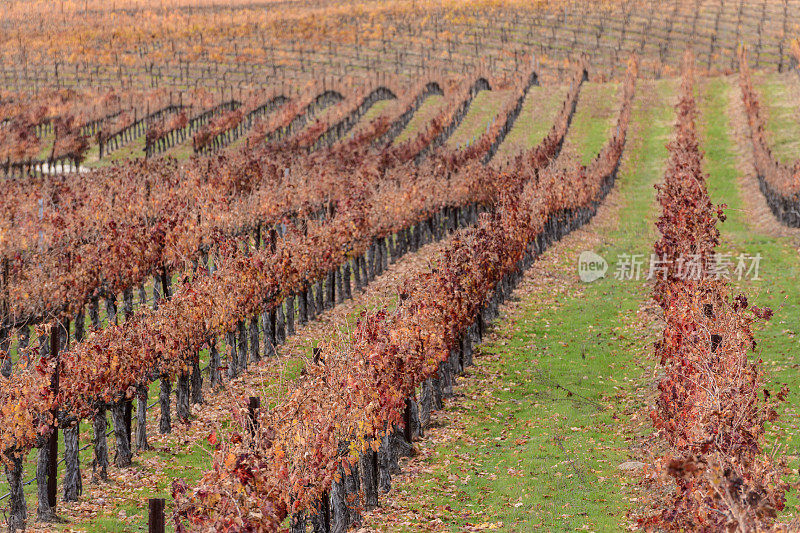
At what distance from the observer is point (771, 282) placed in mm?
35625

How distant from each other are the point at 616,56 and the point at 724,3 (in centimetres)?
4179

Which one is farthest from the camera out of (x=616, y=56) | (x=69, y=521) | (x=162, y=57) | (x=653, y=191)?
(x=162, y=57)

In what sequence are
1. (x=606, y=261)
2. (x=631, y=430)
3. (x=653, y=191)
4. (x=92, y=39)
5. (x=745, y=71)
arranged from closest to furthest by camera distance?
(x=631, y=430) → (x=606, y=261) → (x=653, y=191) → (x=745, y=71) → (x=92, y=39)

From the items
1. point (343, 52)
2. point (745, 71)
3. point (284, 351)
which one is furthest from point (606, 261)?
point (343, 52)

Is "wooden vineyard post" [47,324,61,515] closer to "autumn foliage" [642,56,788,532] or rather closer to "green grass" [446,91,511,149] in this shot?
"autumn foliage" [642,56,788,532]

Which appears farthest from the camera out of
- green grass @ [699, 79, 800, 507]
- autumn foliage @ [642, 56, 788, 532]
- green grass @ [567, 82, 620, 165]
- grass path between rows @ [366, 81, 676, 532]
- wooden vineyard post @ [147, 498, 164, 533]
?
green grass @ [567, 82, 620, 165]

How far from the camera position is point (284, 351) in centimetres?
3066

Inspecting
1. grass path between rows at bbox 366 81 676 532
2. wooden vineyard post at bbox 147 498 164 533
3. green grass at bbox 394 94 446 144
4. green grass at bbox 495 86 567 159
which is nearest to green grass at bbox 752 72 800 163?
green grass at bbox 495 86 567 159

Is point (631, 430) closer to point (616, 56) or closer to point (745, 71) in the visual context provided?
point (745, 71)

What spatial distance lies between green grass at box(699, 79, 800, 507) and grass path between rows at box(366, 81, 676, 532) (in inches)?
139

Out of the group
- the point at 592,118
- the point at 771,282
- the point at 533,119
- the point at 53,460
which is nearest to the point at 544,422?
the point at 53,460

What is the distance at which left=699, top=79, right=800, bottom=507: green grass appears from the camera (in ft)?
71.9

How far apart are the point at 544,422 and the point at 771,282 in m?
16.8

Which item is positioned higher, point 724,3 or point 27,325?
point 724,3
